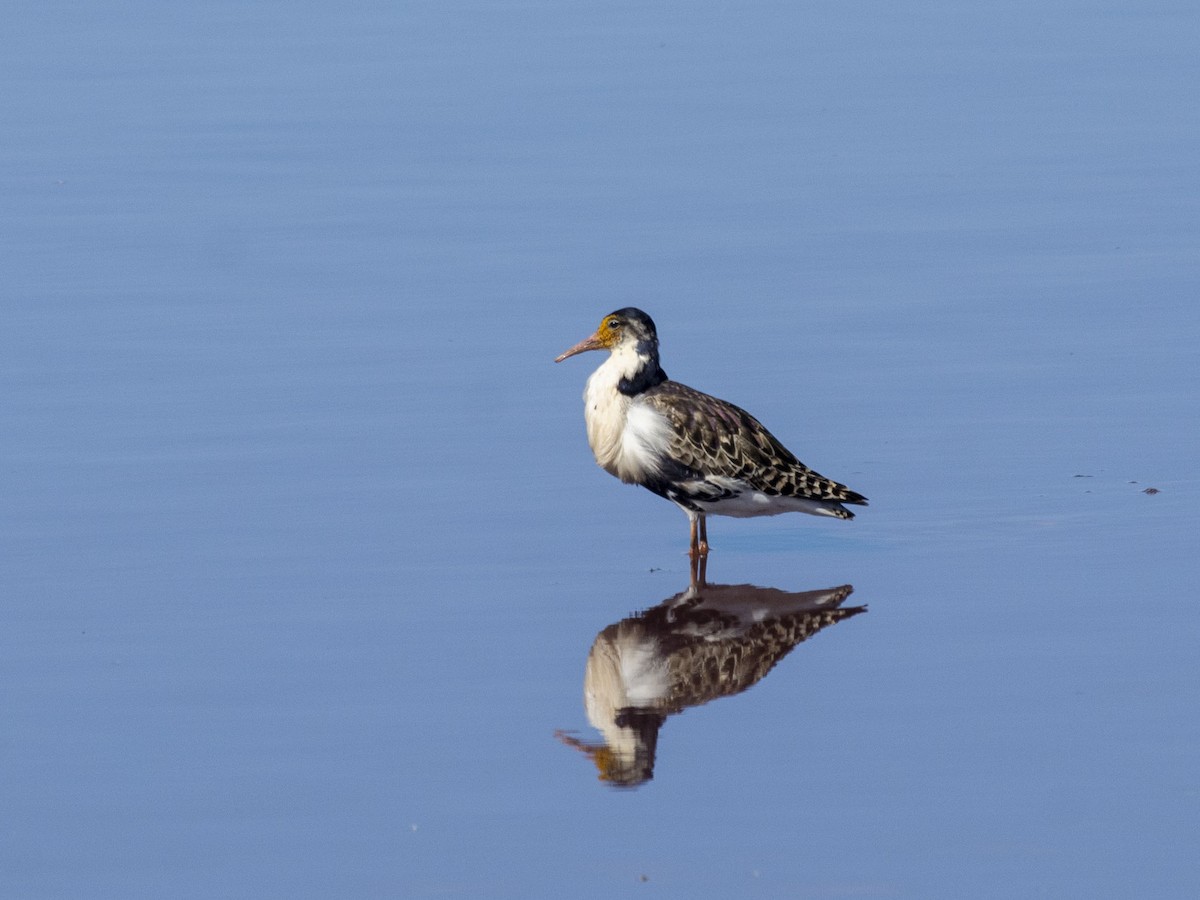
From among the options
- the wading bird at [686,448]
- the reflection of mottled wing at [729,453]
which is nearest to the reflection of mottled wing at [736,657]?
the wading bird at [686,448]

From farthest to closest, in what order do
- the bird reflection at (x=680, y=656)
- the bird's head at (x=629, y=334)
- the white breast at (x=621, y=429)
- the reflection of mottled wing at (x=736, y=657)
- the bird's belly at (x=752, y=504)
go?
the bird's head at (x=629, y=334) < the bird's belly at (x=752, y=504) < the white breast at (x=621, y=429) < the reflection of mottled wing at (x=736, y=657) < the bird reflection at (x=680, y=656)

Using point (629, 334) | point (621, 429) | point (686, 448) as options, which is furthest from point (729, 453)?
point (629, 334)

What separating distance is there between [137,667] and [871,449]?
4.50 m

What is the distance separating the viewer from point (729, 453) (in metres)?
10.9

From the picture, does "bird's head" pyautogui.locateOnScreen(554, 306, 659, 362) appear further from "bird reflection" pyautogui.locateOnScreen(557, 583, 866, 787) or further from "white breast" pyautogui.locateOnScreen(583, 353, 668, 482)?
"bird reflection" pyautogui.locateOnScreen(557, 583, 866, 787)

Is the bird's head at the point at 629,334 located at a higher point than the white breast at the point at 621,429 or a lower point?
higher

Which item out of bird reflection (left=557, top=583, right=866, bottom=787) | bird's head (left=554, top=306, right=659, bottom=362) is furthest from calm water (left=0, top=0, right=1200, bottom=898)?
bird's head (left=554, top=306, right=659, bottom=362)

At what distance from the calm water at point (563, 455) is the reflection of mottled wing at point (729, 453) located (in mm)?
318

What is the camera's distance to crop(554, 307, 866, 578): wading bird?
10914 millimetres

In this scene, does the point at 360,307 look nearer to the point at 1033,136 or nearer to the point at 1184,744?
the point at 1033,136

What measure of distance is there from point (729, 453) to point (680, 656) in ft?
5.91

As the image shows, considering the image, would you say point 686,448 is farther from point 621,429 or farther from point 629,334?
point 629,334

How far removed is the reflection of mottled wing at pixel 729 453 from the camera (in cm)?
1091

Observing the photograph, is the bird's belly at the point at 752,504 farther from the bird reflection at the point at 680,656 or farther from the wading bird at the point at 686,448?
the bird reflection at the point at 680,656
